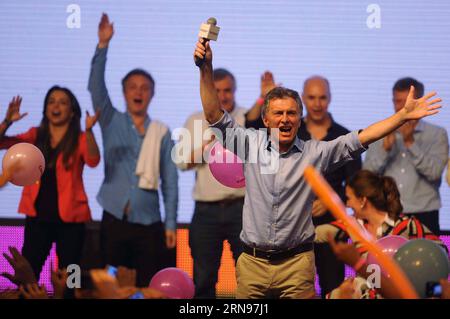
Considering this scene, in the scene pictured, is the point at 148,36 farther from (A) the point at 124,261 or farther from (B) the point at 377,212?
(B) the point at 377,212

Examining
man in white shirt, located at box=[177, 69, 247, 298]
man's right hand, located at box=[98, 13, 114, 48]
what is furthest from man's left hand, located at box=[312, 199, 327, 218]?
man's right hand, located at box=[98, 13, 114, 48]

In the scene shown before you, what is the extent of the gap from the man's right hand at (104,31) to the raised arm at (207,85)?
1713 mm

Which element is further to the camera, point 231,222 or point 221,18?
point 221,18

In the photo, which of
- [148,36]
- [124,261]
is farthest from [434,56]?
[124,261]

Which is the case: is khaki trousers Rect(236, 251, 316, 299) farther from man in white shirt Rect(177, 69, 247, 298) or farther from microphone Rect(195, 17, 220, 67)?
man in white shirt Rect(177, 69, 247, 298)

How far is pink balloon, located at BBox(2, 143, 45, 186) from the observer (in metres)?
4.29

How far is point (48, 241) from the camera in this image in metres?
4.73

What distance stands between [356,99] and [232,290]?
1333mm

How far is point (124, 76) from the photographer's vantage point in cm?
506

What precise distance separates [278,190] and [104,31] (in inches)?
78.9

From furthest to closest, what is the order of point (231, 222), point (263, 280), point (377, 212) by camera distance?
point (231, 222) → point (377, 212) → point (263, 280)

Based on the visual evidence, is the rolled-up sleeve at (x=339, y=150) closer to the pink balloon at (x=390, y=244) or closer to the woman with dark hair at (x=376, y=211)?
the pink balloon at (x=390, y=244)

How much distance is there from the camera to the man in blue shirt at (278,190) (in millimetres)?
3416

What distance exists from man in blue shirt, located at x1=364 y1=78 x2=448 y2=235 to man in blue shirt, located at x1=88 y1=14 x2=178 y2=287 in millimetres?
1152
